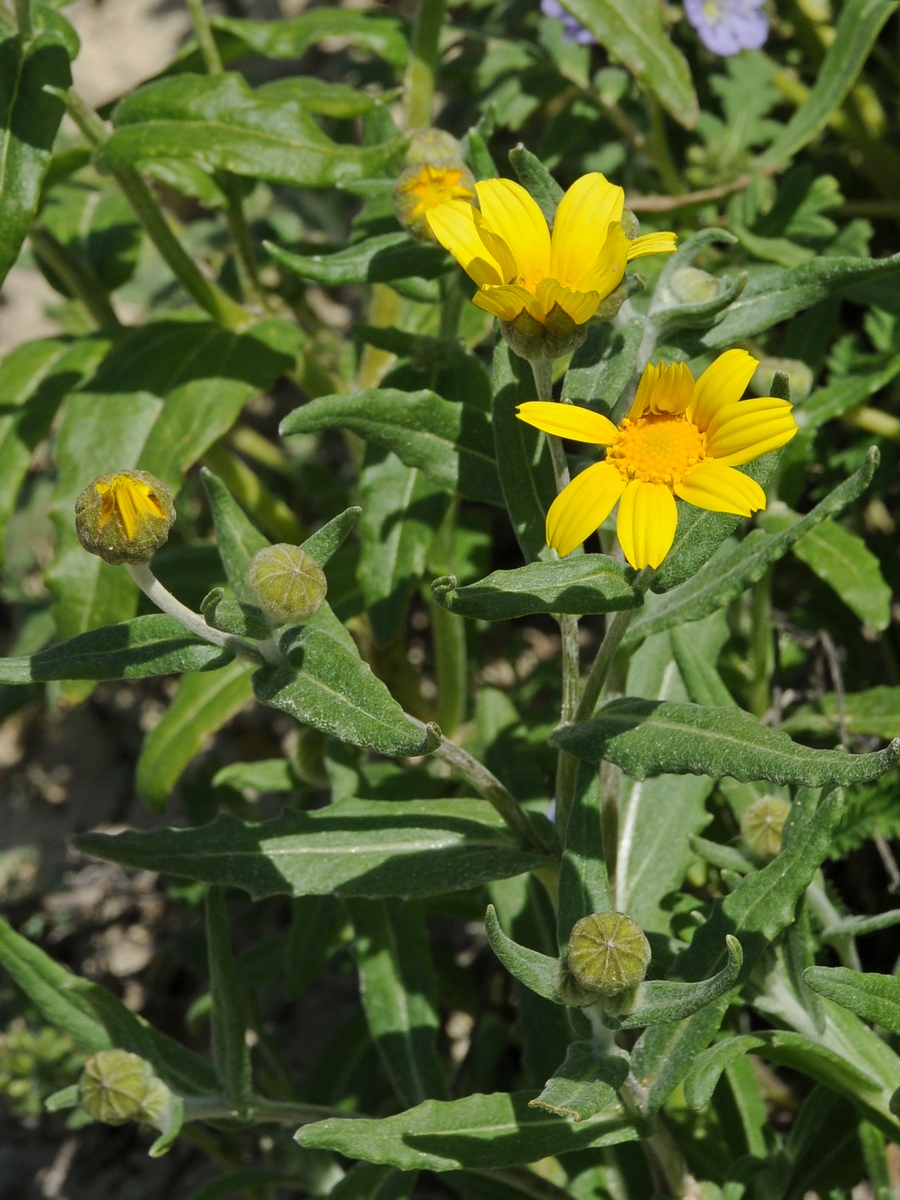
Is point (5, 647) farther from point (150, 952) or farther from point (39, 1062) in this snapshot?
point (39, 1062)

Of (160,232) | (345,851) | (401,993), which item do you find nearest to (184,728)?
(401,993)

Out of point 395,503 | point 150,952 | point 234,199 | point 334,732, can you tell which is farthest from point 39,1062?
point 234,199

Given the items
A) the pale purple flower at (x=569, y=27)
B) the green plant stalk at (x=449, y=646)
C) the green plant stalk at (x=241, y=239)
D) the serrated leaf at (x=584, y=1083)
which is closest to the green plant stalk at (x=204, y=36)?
the green plant stalk at (x=241, y=239)

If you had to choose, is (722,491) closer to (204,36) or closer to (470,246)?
(470,246)

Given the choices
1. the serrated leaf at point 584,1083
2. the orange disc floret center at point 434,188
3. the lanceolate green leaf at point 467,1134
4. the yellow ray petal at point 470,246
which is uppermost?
the yellow ray petal at point 470,246

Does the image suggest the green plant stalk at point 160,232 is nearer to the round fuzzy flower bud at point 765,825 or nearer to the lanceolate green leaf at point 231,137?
the lanceolate green leaf at point 231,137

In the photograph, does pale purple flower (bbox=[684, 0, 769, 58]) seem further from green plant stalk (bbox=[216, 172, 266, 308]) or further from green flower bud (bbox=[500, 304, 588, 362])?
green flower bud (bbox=[500, 304, 588, 362])

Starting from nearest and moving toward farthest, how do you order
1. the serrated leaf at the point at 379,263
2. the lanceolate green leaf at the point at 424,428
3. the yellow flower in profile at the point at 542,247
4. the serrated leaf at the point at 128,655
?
the yellow flower in profile at the point at 542,247 < the serrated leaf at the point at 128,655 < the lanceolate green leaf at the point at 424,428 < the serrated leaf at the point at 379,263
